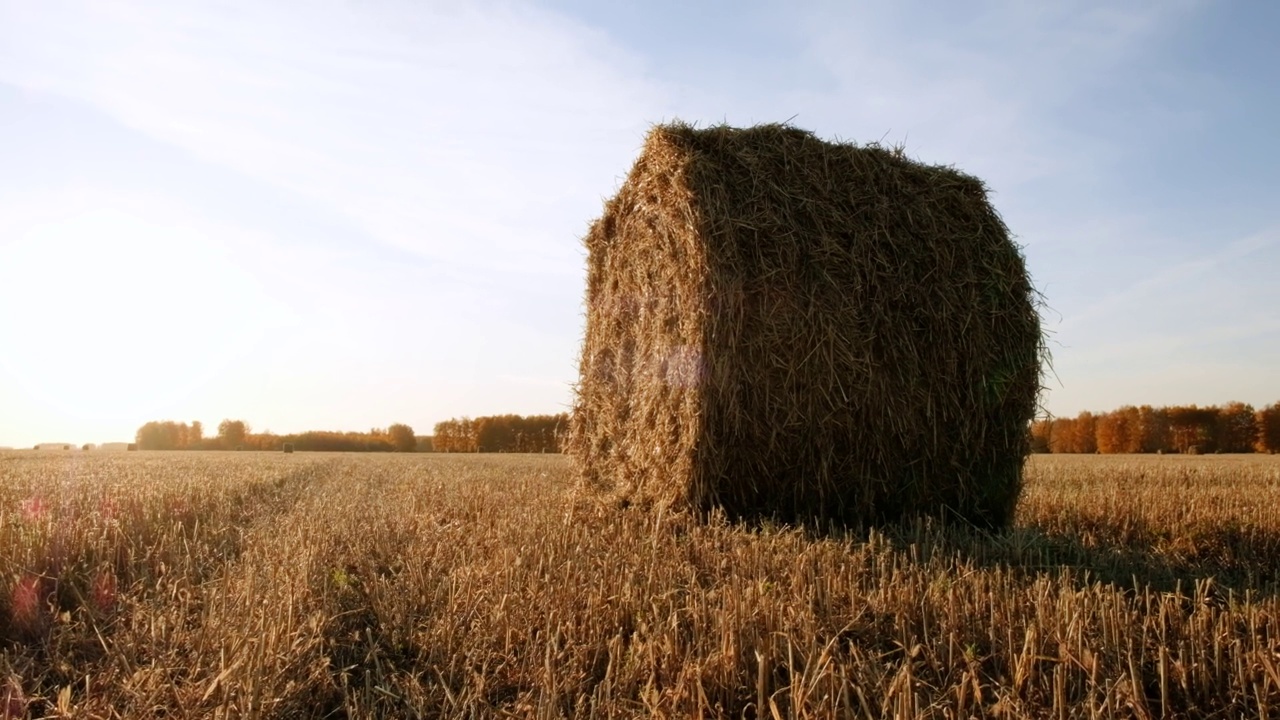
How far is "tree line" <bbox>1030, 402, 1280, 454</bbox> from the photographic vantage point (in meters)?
37.0

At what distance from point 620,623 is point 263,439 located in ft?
199

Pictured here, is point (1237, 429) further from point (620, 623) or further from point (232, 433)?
point (232, 433)

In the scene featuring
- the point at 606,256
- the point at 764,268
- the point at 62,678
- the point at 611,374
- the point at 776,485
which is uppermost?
the point at 606,256

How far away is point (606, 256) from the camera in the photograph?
7.52 m

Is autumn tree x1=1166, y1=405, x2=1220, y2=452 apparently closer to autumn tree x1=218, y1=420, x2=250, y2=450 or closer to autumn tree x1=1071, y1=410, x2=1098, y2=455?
autumn tree x1=1071, y1=410, x2=1098, y2=455

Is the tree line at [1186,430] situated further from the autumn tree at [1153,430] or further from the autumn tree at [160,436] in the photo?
the autumn tree at [160,436]

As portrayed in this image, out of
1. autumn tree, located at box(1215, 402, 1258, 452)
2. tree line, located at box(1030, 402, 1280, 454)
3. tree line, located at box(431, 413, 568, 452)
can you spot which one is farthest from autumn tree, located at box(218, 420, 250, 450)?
autumn tree, located at box(1215, 402, 1258, 452)

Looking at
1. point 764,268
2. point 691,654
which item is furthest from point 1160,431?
point 691,654

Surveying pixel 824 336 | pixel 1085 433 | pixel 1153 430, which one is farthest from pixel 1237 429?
pixel 824 336

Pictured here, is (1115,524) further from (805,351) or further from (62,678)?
(62,678)

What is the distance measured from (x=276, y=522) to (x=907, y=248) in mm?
5207

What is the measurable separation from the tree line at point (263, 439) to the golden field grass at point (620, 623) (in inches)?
1764

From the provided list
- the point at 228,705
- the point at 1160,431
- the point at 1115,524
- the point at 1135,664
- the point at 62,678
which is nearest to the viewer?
the point at 228,705

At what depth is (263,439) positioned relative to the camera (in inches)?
2297
